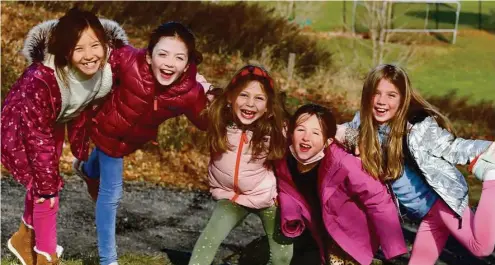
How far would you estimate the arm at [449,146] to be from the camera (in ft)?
13.8

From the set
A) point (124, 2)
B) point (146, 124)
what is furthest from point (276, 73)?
point (146, 124)

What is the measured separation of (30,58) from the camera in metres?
4.27

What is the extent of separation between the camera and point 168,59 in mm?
4227

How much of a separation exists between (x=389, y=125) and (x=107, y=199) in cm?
181

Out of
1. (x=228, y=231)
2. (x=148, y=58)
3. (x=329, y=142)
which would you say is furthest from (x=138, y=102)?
(x=329, y=142)

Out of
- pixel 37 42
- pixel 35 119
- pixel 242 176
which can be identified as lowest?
pixel 242 176

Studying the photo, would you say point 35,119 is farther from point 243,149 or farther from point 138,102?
point 243,149

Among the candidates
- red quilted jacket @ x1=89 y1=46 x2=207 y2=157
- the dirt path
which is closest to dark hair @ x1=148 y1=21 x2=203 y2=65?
red quilted jacket @ x1=89 y1=46 x2=207 y2=157

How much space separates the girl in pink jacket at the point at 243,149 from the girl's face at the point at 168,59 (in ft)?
0.96

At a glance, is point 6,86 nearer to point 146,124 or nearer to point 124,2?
point 124,2

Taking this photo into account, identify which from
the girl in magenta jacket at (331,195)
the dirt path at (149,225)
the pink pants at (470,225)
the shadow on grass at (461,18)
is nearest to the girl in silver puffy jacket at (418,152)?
the pink pants at (470,225)

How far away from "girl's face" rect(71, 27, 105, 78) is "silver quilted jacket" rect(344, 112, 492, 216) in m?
1.82

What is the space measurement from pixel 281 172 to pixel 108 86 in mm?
1153

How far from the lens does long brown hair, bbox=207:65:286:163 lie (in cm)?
423
